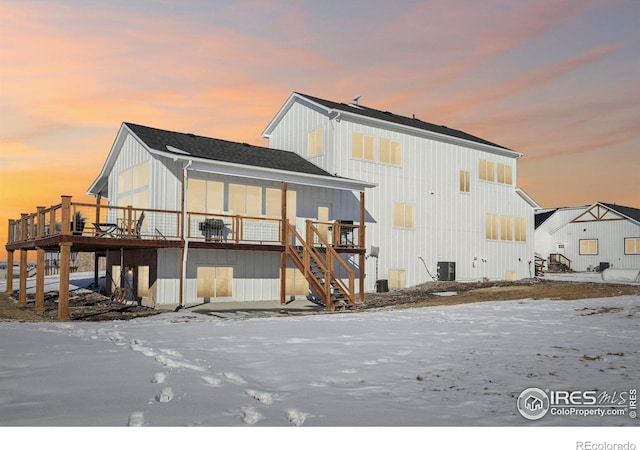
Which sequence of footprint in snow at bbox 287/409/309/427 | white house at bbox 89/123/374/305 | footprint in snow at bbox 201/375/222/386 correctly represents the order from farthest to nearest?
white house at bbox 89/123/374/305 < footprint in snow at bbox 201/375/222/386 < footprint in snow at bbox 287/409/309/427

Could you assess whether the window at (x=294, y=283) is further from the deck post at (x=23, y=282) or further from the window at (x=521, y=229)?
the window at (x=521, y=229)

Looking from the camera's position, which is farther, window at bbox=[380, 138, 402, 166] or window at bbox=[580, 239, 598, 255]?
window at bbox=[580, 239, 598, 255]

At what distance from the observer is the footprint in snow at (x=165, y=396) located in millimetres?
6141

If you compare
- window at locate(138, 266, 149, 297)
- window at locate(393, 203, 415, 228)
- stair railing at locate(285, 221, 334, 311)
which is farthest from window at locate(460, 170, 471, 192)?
window at locate(138, 266, 149, 297)

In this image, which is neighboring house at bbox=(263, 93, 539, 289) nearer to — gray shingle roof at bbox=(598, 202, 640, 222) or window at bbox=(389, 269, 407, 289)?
window at bbox=(389, 269, 407, 289)

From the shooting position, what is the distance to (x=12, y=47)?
634 inches

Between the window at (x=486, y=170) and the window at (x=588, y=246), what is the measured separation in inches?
854

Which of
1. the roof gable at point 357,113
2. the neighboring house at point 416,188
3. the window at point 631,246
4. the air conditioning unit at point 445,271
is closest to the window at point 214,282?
the neighboring house at point 416,188

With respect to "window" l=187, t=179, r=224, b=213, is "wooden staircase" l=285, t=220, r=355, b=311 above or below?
below

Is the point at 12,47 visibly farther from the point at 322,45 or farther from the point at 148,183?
the point at 322,45

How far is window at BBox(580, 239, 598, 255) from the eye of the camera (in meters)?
49.6

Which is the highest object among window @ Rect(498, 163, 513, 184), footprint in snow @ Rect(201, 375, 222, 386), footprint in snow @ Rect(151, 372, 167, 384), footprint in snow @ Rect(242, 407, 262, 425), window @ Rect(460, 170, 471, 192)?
window @ Rect(498, 163, 513, 184)

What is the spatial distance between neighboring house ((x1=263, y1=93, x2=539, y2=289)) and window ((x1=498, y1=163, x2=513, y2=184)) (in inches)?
2.2
